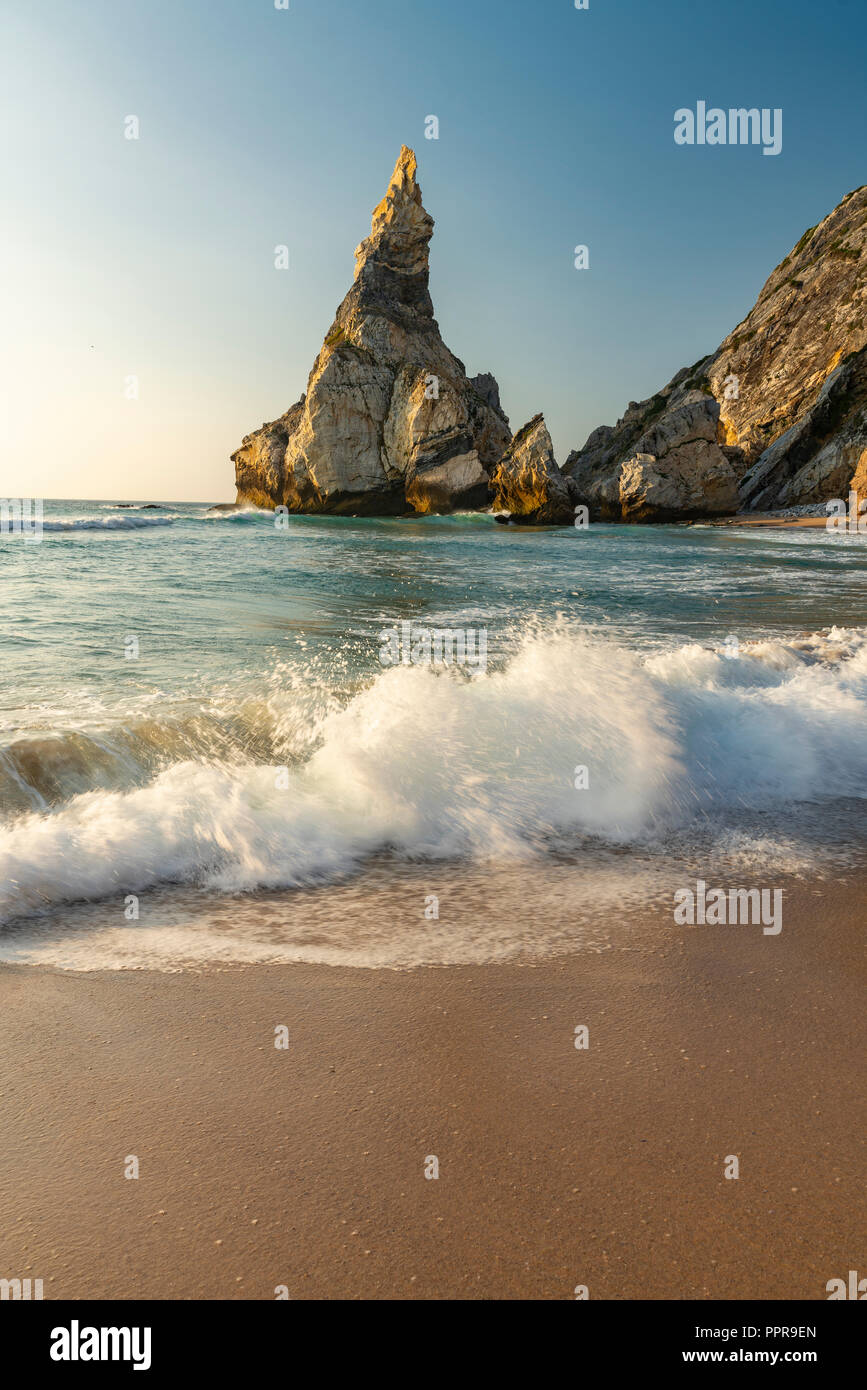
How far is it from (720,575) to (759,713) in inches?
614

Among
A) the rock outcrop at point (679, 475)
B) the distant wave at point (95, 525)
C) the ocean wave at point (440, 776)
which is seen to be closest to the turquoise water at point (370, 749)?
the ocean wave at point (440, 776)

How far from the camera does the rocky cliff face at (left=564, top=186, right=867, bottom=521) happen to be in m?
55.3

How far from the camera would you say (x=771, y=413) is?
6850 centimetres

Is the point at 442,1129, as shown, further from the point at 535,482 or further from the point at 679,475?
the point at 679,475

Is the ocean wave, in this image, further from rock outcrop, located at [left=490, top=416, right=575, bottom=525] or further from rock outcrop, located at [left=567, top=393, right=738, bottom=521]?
rock outcrop, located at [left=567, top=393, right=738, bottom=521]

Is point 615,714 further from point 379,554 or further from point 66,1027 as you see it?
point 379,554

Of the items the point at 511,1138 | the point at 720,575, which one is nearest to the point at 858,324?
the point at 720,575

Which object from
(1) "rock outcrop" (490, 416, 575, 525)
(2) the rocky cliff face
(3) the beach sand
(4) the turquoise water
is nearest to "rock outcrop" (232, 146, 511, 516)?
(1) "rock outcrop" (490, 416, 575, 525)

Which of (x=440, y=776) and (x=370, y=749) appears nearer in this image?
(x=440, y=776)

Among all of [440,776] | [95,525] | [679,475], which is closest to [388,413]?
[679,475]

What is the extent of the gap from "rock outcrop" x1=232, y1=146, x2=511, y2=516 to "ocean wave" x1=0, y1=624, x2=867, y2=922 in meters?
69.3

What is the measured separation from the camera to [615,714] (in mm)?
5688

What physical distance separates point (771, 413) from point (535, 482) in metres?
28.7

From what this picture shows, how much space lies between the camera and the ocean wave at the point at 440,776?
393 cm
